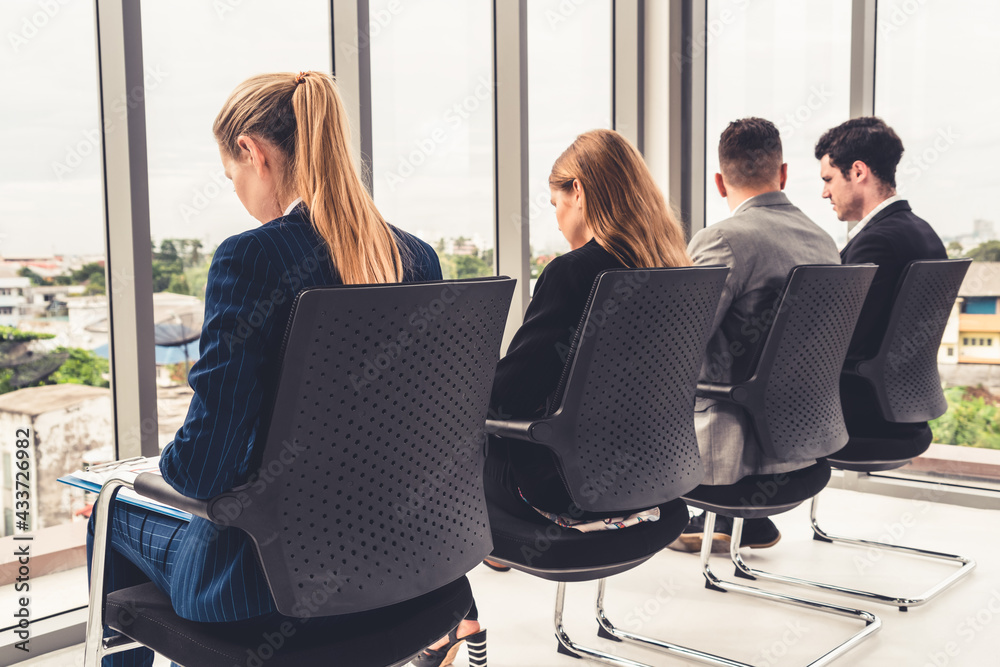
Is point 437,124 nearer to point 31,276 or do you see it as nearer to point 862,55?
point 31,276

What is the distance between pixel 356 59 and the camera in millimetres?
2678

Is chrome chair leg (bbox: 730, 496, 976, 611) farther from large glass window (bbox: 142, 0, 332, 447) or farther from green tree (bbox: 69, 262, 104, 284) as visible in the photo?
green tree (bbox: 69, 262, 104, 284)

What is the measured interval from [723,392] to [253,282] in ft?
4.11

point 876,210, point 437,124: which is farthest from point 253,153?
point 876,210

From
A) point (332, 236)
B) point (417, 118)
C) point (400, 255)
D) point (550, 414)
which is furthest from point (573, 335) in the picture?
point (417, 118)

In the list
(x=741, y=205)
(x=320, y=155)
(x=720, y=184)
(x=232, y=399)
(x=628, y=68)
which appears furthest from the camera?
(x=628, y=68)

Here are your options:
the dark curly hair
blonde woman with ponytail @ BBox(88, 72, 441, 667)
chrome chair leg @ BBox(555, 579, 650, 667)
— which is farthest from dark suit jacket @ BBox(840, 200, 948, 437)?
blonde woman with ponytail @ BBox(88, 72, 441, 667)

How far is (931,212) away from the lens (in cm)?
360

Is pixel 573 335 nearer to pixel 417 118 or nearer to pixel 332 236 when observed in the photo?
pixel 332 236

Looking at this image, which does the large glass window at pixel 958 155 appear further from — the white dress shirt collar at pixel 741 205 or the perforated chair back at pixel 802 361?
the perforated chair back at pixel 802 361

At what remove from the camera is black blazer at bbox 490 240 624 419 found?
1609 millimetres

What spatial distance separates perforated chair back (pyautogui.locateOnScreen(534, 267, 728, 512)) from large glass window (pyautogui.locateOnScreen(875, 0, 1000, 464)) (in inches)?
97.4

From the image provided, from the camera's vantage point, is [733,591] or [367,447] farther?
[733,591]

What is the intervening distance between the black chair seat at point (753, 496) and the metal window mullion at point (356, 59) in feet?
4.84
